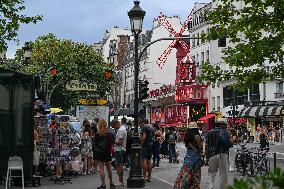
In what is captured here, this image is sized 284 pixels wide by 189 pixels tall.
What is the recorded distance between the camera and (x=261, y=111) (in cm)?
5753

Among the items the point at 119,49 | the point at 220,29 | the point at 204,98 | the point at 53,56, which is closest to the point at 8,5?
the point at 220,29

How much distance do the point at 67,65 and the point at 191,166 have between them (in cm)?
5505

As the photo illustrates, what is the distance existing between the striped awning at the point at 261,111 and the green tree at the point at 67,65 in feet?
51.7

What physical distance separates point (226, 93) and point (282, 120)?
11412 millimetres

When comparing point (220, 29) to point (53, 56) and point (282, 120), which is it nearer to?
point (282, 120)

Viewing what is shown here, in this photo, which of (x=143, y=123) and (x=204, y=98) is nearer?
(x=143, y=123)

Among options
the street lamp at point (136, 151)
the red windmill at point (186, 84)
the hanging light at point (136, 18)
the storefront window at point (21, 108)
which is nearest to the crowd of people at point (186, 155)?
the street lamp at point (136, 151)

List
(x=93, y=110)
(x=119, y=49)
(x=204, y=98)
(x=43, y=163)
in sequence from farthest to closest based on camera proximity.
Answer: (x=119, y=49), (x=204, y=98), (x=93, y=110), (x=43, y=163)

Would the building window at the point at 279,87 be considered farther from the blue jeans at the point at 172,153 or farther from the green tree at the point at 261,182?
the green tree at the point at 261,182

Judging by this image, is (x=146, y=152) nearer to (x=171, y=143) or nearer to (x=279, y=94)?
(x=171, y=143)

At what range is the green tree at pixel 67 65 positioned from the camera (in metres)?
65.2

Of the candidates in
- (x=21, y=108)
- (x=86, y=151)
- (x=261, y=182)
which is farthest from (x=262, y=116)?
(x=261, y=182)

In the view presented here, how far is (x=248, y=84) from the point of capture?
18.2 m

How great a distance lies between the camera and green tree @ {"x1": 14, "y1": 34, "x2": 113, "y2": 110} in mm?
65250
